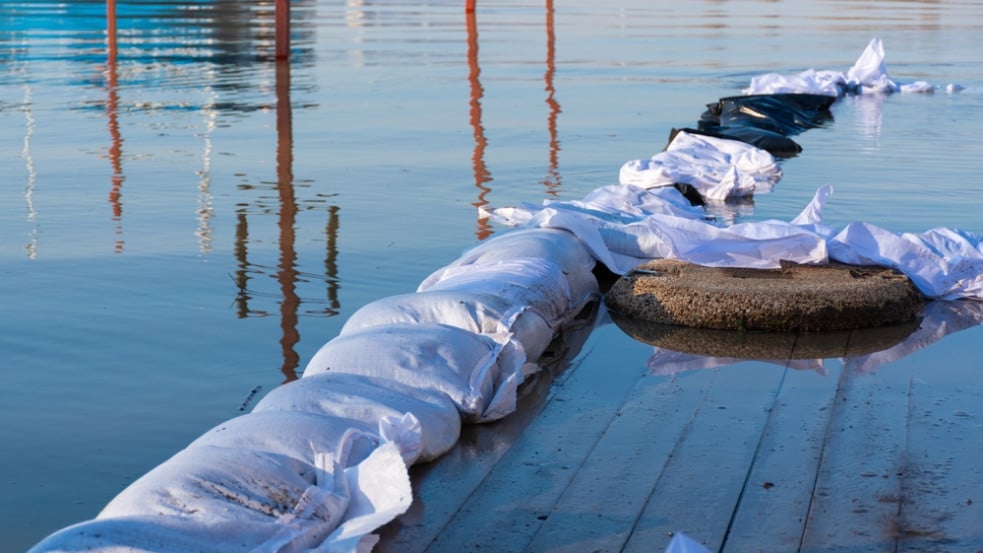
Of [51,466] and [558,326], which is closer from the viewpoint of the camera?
[51,466]

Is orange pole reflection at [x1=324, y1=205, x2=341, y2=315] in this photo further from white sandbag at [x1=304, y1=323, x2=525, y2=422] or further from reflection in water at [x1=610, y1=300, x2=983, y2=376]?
white sandbag at [x1=304, y1=323, x2=525, y2=422]

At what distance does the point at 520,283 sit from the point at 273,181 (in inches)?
160

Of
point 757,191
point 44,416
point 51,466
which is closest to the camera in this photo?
point 51,466

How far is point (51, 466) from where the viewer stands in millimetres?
3672

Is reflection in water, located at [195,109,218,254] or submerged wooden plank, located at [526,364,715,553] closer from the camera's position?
submerged wooden plank, located at [526,364,715,553]

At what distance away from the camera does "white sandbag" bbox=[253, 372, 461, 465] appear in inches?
131

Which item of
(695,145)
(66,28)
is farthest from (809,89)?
(66,28)

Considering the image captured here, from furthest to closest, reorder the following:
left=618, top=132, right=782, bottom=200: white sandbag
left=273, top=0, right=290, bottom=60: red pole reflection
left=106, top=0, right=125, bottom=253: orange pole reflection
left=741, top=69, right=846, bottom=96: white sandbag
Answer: left=273, top=0, right=290, bottom=60: red pole reflection < left=741, top=69, right=846, bottom=96: white sandbag < left=618, top=132, right=782, bottom=200: white sandbag < left=106, top=0, right=125, bottom=253: orange pole reflection

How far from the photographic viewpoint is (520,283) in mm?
4609

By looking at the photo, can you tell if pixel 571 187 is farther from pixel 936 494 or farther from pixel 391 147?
pixel 936 494

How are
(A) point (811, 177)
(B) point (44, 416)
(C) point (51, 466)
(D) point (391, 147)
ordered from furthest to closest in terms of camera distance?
(D) point (391, 147) → (A) point (811, 177) → (B) point (44, 416) → (C) point (51, 466)

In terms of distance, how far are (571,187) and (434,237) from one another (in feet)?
5.40

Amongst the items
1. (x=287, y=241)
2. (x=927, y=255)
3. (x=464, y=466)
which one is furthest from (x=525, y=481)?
(x=287, y=241)

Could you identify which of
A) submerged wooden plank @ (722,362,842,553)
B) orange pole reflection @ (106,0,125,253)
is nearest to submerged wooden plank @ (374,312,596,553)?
submerged wooden plank @ (722,362,842,553)
